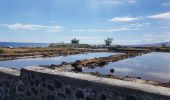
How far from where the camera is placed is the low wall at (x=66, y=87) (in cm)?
471

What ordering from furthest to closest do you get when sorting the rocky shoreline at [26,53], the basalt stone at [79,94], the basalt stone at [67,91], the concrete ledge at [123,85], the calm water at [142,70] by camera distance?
1. the rocky shoreline at [26,53]
2. the calm water at [142,70]
3. the basalt stone at [67,91]
4. the basalt stone at [79,94]
5. the concrete ledge at [123,85]

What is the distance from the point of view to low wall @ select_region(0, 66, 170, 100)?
4.71 meters

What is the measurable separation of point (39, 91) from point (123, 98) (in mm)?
2318

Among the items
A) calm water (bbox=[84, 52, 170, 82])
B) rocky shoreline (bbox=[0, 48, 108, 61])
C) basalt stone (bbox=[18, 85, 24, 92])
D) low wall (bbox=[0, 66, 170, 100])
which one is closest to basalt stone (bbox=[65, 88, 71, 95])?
low wall (bbox=[0, 66, 170, 100])

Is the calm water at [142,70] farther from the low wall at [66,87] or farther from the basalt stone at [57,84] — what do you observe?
the basalt stone at [57,84]

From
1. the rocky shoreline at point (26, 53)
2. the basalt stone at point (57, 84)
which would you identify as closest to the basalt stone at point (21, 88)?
the basalt stone at point (57, 84)

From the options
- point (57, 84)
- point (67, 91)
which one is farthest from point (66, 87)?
point (57, 84)

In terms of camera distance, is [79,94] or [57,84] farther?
[57,84]

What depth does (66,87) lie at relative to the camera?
591 cm

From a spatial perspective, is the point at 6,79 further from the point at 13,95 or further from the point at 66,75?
the point at 66,75

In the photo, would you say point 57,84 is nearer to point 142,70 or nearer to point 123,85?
point 123,85

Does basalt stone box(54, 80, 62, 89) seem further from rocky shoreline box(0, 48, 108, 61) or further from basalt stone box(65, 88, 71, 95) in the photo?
rocky shoreline box(0, 48, 108, 61)

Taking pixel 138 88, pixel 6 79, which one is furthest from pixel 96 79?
pixel 6 79

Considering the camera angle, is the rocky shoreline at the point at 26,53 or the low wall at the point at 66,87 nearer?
the low wall at the point at 66,87
